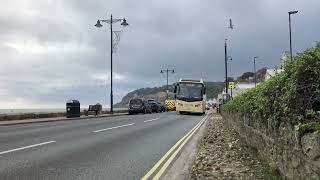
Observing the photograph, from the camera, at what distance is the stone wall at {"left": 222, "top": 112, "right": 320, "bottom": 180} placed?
262 inches

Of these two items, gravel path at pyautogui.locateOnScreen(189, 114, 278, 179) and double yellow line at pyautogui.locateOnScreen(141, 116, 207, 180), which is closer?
gravel path at pyautogui.locateOnScreen(189, 114, 278, 179)

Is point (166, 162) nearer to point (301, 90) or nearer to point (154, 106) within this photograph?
point (301, 90)

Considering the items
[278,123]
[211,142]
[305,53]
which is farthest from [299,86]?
[211,142]

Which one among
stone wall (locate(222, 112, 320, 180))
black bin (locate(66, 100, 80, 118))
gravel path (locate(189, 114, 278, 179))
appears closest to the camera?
stone wall (locate(222, 112, 320, 180))

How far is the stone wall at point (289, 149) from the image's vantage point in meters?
6.65

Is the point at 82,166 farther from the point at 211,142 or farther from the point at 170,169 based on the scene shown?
the point at 211,142

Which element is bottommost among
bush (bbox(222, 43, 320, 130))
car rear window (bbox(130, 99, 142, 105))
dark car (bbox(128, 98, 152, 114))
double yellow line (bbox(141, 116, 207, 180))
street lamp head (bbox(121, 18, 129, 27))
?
double yellow line (bbox(141, 116, 207, 180))

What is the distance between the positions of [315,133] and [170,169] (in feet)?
23.8

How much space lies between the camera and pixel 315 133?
6.50m

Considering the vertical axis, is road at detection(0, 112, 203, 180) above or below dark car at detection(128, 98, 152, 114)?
below

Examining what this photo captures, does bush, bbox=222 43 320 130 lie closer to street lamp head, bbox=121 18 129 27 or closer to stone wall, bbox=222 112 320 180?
stone wall, bbox=222 112 320 180

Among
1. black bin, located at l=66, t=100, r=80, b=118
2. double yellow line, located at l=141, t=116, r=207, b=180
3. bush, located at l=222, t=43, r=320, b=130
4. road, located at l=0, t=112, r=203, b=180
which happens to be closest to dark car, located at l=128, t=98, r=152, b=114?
black bin, located at l=66, t=100, r=80, b=118

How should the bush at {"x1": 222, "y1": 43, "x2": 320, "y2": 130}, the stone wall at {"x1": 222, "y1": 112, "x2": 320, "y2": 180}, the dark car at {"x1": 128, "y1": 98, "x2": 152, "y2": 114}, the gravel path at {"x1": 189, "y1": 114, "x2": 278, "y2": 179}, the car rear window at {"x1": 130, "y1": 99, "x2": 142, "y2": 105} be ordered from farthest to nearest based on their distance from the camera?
the car rear window at {"x1": 130, "y1": 99, "x2": 142, "y2": 105}, the dark car at {"x1": 128, "y1": 98, "x2": 152, "y2": 114}, the gravel path at {"x1": 189, "y1": 114, "x2": 278, "y2": 179}, the bush at {"x1": 222, "y1": 43, "x2": 320, "y2": 130}, the stone wall at {"x1": 222, "y1": 112, "x2": 320, "y2": 180}

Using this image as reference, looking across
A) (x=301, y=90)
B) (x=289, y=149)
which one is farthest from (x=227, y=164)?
(x=301, y=90)
